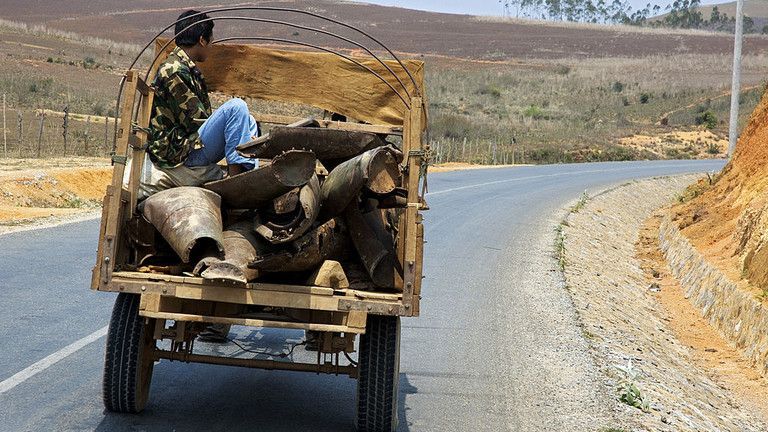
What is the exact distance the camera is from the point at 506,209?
78.0 ft

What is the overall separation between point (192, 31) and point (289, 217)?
172 centimetres

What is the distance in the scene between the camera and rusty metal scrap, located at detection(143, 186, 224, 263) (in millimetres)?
5801

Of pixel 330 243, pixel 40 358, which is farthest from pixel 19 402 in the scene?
pixel 330 243

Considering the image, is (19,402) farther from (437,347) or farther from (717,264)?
(717,264)

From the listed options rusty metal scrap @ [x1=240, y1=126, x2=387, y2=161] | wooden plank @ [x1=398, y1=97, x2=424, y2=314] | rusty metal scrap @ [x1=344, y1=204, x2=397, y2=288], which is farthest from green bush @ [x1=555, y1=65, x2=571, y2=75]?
rusty metal scrap @ [x1=344, y1=204, x2=397, y2=288]

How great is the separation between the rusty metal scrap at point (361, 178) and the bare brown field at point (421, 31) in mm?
90982

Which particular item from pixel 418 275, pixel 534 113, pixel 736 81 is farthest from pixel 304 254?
pixel 534 113

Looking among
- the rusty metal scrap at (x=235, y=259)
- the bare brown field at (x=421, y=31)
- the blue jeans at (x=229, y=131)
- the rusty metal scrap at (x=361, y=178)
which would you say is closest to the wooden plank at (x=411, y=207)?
the rusty metal scrap at (x=361, y=178)

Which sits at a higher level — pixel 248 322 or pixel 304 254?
pixel 304 254

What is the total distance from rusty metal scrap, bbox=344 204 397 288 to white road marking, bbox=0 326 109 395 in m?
2.50

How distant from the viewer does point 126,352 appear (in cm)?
619

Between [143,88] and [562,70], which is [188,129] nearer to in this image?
[143,88]

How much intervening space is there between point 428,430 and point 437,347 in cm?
264

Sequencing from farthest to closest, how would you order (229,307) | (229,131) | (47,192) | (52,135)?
(52,135) < (47,192) < (229,131) < (229,307)
